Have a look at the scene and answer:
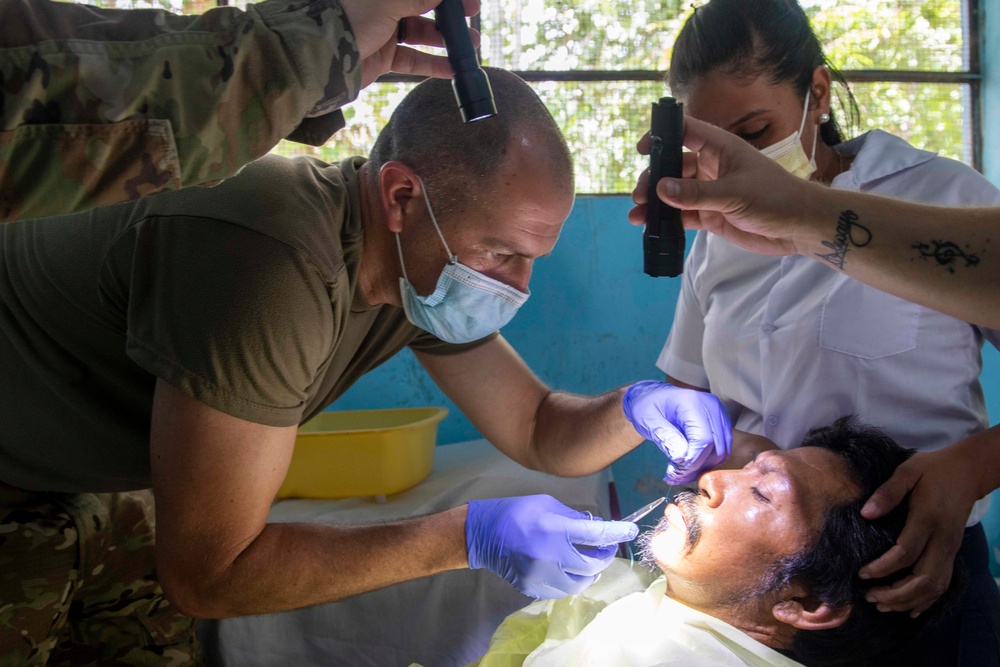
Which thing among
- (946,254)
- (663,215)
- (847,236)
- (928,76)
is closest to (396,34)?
(663,215)

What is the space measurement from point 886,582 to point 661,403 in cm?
58

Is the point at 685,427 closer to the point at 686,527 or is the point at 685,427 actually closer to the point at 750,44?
the point at 686,527

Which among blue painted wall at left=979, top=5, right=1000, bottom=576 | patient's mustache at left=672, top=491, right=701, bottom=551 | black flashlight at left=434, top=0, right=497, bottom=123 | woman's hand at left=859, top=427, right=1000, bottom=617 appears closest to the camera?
black flashlight at left=434, top=0, right=497, bottom=123

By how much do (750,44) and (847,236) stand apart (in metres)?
0.67

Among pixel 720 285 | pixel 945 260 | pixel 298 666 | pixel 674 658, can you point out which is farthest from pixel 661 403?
pixel 298 666

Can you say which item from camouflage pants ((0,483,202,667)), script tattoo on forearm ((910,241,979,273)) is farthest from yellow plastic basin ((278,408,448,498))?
script tattoo on forearm ((910,241,979,273))

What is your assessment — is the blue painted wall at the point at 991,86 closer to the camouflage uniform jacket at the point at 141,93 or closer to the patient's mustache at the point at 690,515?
the patient's mustache at the point at 690,515

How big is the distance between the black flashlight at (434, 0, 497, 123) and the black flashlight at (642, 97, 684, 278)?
46 cm

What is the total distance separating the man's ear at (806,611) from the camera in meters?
1.58

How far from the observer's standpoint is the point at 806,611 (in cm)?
160

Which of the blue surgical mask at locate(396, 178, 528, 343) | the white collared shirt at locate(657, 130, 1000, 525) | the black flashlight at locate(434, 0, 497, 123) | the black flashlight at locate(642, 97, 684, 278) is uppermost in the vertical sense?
the black flashlight at locate(434, 0, 497, 123)

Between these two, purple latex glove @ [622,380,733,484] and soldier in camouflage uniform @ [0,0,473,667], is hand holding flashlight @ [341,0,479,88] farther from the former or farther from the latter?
purple latex glove @ [622,380,733,484]

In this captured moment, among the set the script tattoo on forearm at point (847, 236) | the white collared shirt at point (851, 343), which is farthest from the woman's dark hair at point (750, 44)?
the script tattoo on forearm at point (847, 236)

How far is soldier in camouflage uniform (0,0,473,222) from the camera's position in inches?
28.9
